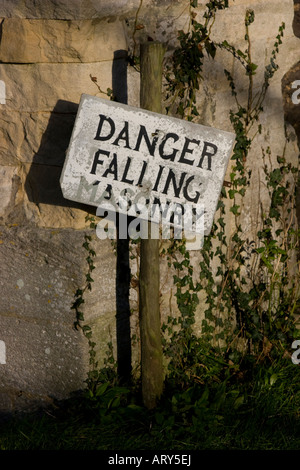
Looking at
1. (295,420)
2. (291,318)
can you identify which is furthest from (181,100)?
(295,420)

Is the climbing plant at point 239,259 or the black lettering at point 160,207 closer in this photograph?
the black lettering at point 160,207

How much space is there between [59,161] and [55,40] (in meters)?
0.54

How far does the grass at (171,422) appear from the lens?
2.88 meters

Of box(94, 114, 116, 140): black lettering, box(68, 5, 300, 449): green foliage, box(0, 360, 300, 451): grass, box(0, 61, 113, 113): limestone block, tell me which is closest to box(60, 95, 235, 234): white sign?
box(94, 114, 116, 140): black lettering

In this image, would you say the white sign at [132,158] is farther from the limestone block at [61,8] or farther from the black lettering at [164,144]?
the limestone block at [61,8]

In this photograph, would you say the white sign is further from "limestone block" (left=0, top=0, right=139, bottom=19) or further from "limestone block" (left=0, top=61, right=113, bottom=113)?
"limestone block" (left=0, top=0, right=139, bottom=19)

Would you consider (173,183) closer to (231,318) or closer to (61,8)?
(61,8)

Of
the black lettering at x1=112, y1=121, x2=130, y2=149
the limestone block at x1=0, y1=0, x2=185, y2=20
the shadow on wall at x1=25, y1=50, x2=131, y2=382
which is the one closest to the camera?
the black lettering at x1=112, y1=121, x2=130, y2=149

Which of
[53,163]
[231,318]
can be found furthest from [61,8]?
[231,318]

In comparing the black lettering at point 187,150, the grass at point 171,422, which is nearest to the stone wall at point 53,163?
the grass at point 171,422

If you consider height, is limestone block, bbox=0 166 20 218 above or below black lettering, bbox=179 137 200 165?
below

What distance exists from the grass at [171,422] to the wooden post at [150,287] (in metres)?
0.12

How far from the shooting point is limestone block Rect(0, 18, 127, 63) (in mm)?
2986
